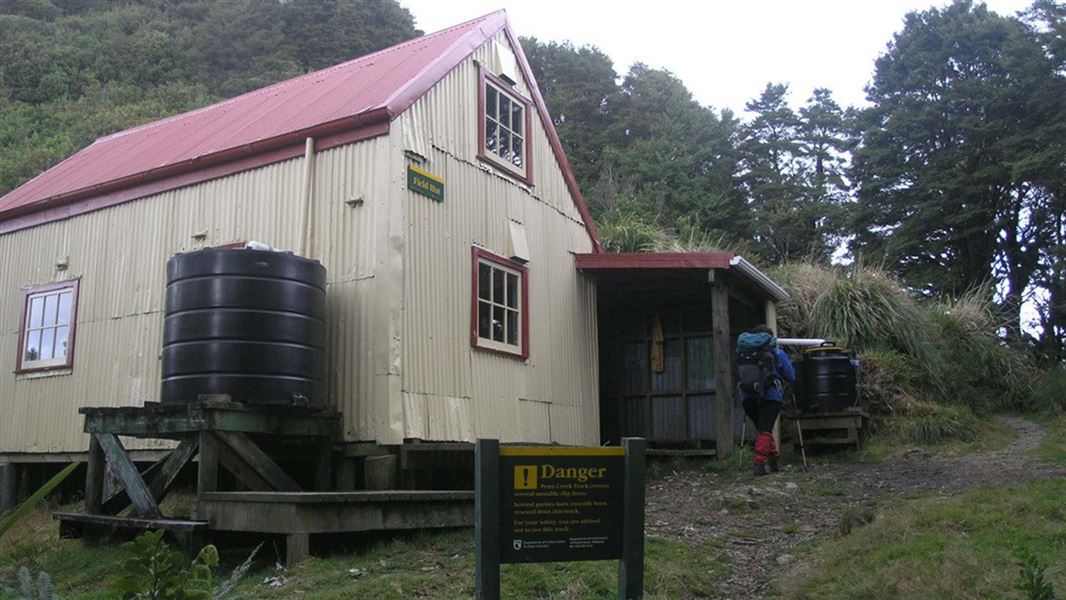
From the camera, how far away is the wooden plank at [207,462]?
8.16 metres

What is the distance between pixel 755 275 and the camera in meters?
13.3

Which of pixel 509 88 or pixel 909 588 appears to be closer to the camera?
pixel 909 588

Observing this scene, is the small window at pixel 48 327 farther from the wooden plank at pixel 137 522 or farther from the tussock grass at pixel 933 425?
the tussock grass at pixel 933 425

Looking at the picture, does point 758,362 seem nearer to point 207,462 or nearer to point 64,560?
point 207,462

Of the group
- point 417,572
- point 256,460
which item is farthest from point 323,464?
point 417,572

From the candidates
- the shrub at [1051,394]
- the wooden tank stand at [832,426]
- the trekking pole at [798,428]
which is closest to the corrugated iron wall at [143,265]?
the trekking pole at [798,428]

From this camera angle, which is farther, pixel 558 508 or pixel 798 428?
pixel 798 428

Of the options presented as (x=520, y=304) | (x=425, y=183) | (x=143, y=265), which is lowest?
(x=520, y=304)

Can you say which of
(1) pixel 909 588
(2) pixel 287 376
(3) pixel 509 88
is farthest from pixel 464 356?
(1) pixel 909 588

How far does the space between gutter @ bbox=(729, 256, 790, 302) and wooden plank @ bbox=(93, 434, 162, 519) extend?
24.0 feet

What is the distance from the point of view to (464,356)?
1105 cm

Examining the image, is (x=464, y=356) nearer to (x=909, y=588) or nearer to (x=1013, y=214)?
(x=909, y=588)

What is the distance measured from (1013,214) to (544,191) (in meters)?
17.7

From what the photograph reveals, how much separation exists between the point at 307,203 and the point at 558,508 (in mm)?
6494
